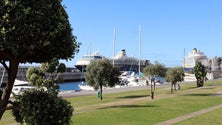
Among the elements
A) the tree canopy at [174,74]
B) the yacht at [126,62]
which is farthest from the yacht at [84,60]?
the tree canopy at [174,74]

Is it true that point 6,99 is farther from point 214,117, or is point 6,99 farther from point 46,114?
point 214,117

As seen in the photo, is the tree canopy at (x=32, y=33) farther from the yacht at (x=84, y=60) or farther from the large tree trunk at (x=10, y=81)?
the yacht at (x=84, y=60)

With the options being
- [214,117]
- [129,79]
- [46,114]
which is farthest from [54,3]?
[129,79]

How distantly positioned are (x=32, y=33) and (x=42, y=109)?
2.07 m

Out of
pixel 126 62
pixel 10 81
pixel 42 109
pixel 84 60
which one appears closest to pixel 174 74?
pixel 10 81

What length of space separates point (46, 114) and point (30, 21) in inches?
97.7

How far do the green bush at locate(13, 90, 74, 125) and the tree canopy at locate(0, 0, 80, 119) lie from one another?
664mm

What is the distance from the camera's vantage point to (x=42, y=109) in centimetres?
1007

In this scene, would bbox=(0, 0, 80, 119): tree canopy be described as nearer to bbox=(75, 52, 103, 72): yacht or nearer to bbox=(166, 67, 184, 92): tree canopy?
bbox=(166, 67, 184, 92): tree canopy

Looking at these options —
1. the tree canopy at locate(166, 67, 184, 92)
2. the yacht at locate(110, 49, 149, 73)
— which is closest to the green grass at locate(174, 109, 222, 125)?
the tree canopy at locate(166, 67, 184, 92)

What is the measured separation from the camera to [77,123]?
26.0m

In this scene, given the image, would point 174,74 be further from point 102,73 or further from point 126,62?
point 126,62

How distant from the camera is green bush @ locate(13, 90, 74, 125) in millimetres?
9992

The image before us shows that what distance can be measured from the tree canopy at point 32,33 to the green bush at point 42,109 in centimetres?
66
